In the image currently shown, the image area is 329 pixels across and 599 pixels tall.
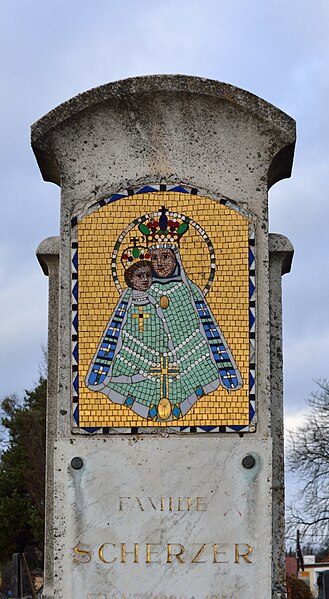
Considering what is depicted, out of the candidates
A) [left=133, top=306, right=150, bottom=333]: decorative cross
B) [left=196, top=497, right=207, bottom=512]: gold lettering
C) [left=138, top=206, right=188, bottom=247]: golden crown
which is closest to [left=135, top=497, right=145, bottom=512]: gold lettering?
[left=196, top=497, right=207, bottom=512]: gold lettering

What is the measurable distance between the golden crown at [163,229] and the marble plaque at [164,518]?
141 centimetres

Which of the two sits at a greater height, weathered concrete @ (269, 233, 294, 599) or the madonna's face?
the madonna's face

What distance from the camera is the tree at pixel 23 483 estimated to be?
124 ft

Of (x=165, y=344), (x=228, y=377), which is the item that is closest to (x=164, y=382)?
(x=165, y=344)

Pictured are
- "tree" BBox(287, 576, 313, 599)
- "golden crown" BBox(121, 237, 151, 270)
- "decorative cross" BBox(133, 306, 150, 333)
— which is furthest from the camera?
"tree" BBox(287, 576, 313, 599)

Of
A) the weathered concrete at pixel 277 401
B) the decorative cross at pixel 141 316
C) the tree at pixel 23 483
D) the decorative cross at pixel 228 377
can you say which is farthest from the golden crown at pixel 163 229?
the tree at pixel 23 483

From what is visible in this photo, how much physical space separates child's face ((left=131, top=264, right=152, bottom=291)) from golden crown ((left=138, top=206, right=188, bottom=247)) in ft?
0.61

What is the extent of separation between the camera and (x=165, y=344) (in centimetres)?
833

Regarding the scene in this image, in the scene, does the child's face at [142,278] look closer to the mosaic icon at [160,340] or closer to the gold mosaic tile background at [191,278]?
the mosaic icon at [160,340]

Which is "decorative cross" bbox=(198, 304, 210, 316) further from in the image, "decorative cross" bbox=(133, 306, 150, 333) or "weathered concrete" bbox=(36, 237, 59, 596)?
"weathered concrete" bbox=(36, 237, 59, 596)

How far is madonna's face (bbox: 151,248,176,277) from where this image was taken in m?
8.44

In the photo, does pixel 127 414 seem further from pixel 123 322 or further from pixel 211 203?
pixel 211 203

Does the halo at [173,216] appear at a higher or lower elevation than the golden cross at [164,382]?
higher

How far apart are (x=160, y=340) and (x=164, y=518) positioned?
1235 mm
